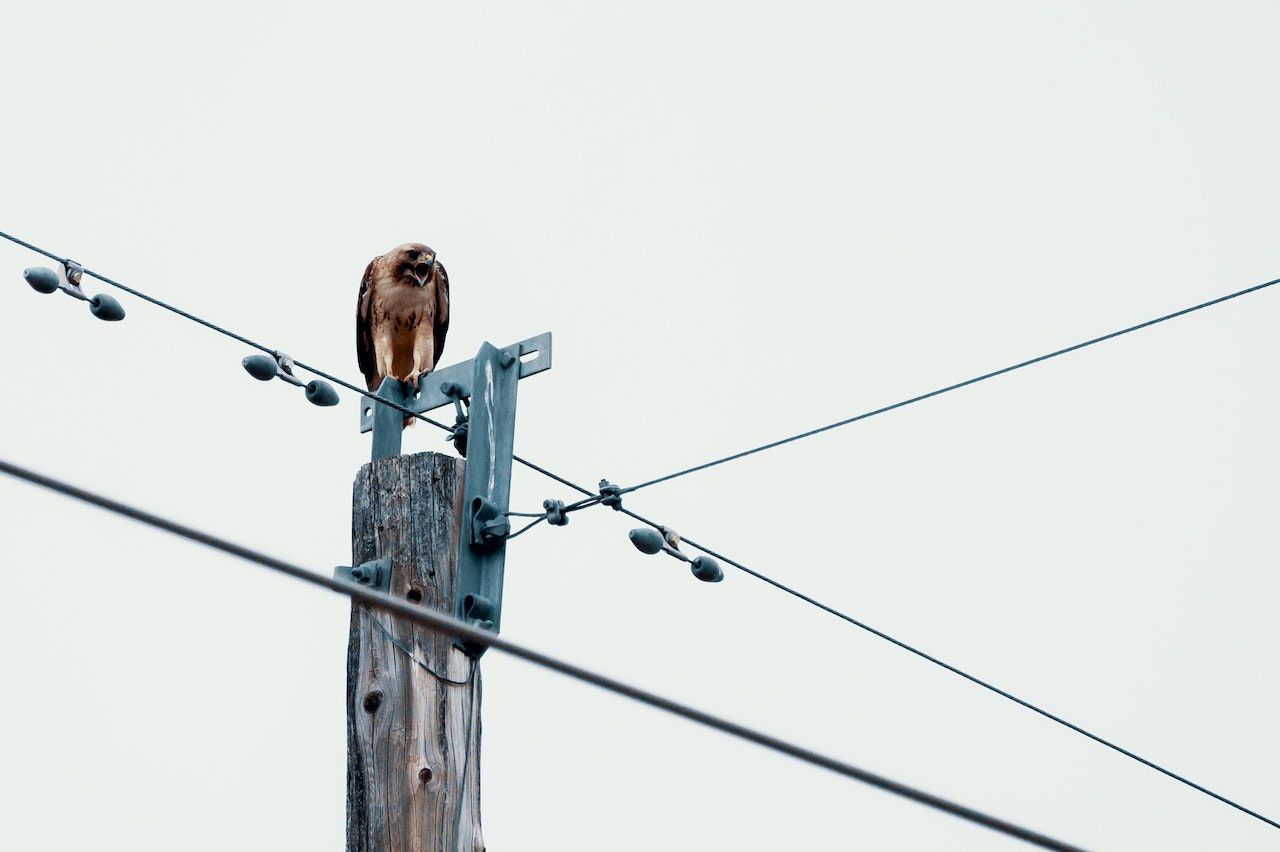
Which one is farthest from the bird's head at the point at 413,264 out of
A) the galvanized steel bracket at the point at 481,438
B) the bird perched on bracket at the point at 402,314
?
the galvanized steel bracket at the point at 481,438

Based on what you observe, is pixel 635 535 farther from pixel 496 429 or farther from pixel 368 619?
pixel 368 619

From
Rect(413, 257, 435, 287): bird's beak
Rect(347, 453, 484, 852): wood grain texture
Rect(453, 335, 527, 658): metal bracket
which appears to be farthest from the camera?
Rect(413, 257, 435, 287): bird's beak

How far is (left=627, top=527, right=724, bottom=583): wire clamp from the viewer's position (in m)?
6.25

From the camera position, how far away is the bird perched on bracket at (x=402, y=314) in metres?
8.91

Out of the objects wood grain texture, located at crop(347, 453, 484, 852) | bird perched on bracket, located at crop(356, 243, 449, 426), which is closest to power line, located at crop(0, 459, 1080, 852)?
wood grain texture, located at crop(347, 453, 484, 852)

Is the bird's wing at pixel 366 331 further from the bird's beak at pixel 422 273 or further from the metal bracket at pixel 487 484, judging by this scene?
the metal bracket at pixel 487 484

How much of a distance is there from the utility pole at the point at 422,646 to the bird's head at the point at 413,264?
291cm

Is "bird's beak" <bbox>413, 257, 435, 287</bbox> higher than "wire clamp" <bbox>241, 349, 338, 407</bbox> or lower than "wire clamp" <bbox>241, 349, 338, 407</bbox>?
higher

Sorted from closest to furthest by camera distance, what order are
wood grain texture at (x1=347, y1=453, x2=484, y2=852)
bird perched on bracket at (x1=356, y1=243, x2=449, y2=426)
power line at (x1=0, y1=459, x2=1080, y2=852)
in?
power line at (x1=0, y1=459, x2=1080, y2=852)
wood grain texture at (x1=347, y1=453, x2=484, y2=852)
bird perched on bracket at (x1=356, y1=243, x2=449, y2=426)

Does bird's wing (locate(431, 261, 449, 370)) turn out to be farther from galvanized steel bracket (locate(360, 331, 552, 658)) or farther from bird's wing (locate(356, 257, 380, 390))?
galvanized steel bracket (locate(360, 331, 552, 658))

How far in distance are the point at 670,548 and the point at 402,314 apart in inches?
114

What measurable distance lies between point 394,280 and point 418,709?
3817mm

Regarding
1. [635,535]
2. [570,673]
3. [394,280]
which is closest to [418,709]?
[635,535]

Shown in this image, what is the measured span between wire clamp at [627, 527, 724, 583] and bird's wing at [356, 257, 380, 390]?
3005mm
